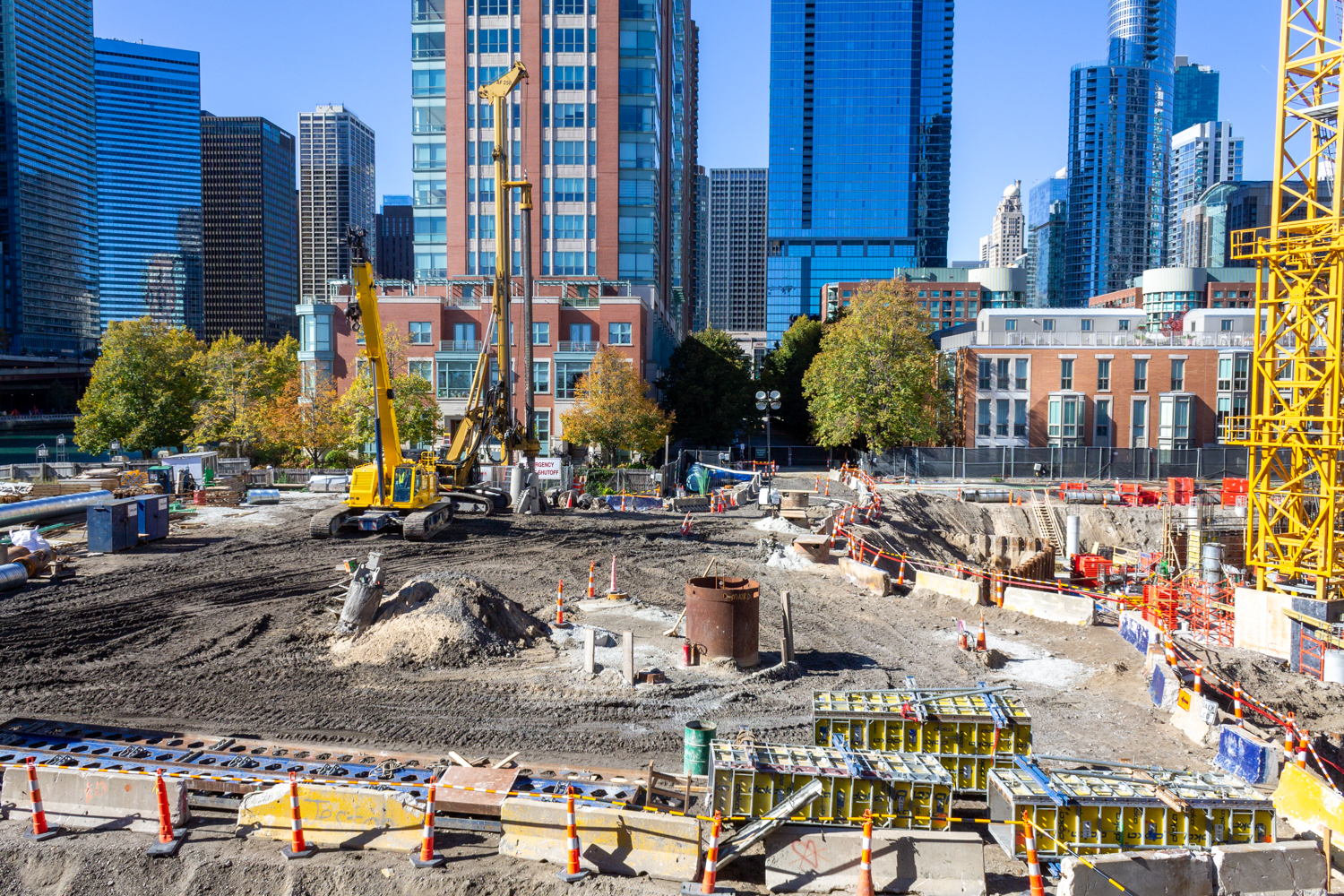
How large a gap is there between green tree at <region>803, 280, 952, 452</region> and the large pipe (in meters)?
36.2

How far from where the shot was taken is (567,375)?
5694 cm

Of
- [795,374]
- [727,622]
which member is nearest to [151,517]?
[727,622]

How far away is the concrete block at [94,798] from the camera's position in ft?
33.2

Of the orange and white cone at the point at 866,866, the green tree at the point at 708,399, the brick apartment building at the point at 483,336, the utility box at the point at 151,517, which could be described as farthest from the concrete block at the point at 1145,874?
the green tree at the point at 708,399

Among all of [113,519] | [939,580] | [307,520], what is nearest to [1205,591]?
[939,580]

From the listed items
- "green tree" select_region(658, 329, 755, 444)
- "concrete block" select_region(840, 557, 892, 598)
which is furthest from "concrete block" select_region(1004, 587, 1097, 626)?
"green tree" select_region(658, 329, 755, 444)

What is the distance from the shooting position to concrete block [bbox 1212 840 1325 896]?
9172mm

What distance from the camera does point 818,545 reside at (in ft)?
87.6

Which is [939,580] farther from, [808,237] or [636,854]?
[808,237]

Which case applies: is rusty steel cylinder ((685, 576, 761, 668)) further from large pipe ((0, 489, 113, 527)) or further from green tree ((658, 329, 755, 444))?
green tree ((658, 329, 755, 444))

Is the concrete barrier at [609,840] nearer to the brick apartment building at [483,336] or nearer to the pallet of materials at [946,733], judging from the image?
the pallet of materials at [946,733]

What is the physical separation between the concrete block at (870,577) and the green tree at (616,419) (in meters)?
24.9

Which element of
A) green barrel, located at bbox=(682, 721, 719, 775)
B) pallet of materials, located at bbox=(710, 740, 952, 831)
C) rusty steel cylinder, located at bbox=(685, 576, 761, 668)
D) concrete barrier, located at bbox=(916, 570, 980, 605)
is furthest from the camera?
concrete barrier, located at bbox=(916, 570, 980, 605)

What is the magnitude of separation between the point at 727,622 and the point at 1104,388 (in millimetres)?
45728
